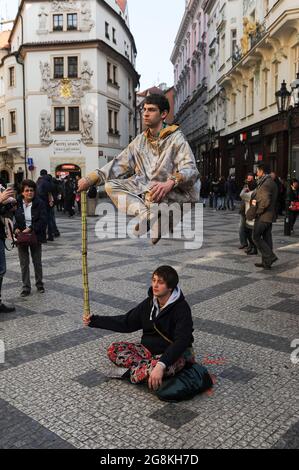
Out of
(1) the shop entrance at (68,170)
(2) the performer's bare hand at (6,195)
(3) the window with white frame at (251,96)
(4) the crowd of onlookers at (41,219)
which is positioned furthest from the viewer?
(1) the shop entrance at (68,170)

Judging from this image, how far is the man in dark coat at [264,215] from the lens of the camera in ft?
31.6

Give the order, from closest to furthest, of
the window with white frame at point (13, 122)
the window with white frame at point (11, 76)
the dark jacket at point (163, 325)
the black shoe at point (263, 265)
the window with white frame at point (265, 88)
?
the dark jacket at point (163, 325), the black shoe at point (263, 265), the window with white frame at point (265, 88), the window with white frame at point (13, 122), the window with white frame at point (11, 76)

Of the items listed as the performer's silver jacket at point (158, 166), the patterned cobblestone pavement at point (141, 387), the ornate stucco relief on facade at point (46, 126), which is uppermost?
the ornate stucco relief on facade at point (46, 126)

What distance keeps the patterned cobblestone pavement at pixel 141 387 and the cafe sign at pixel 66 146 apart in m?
28.2

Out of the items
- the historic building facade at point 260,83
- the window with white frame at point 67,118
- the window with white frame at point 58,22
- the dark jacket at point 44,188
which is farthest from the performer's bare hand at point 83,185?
the window with white frame at point 58,22

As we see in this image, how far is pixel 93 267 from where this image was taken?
9906 millimetres

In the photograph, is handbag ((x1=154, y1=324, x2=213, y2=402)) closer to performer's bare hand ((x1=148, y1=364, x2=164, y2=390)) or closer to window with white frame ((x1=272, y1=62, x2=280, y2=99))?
performer's bare hand ((x1=148, y1=364, x2=164, y2=390))

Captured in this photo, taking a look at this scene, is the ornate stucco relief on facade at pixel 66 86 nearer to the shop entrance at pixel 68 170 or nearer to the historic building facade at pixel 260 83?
the shop entrance at pixel 68 170

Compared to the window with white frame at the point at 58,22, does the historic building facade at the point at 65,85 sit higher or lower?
lower

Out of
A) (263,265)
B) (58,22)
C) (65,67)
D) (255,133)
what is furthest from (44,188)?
(58,22)

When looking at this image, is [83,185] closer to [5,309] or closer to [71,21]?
[5,309]

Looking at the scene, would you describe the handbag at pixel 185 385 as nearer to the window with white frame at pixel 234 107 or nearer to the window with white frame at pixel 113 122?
the window with white frame at pixel 234 107

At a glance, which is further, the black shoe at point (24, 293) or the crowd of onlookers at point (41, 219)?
the black shoe at point (24, 293)
